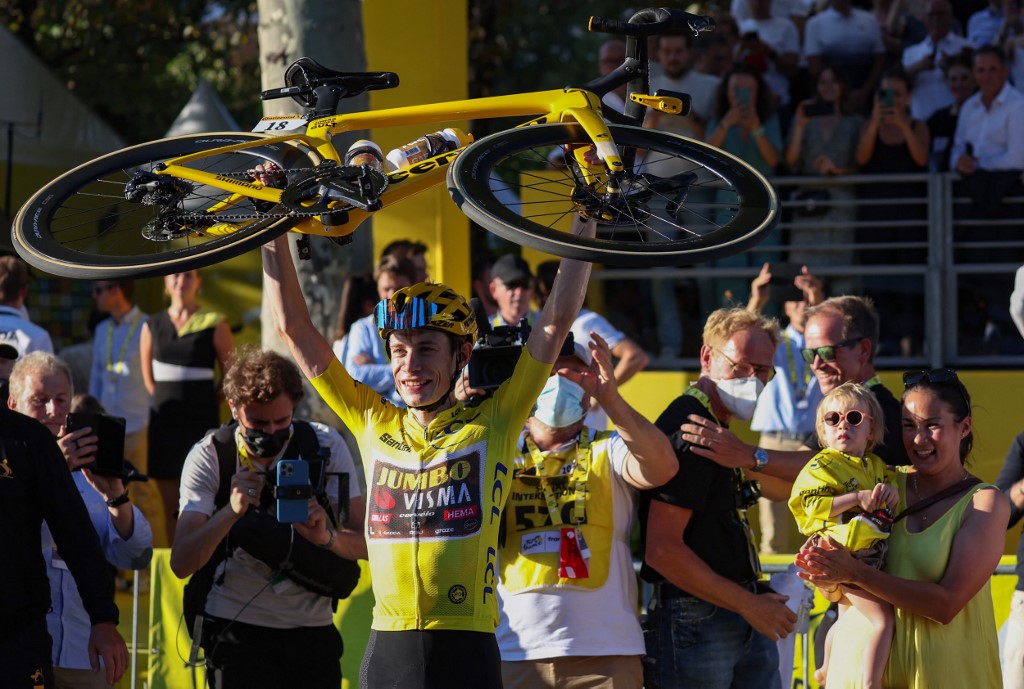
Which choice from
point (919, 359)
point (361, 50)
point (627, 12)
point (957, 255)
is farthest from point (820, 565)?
point (627, 12)

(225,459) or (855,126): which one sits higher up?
(855,126)

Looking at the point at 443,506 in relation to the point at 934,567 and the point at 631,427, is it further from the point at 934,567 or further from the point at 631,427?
the point at 934,567

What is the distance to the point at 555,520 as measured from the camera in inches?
191

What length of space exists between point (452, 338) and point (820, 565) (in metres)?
1.36

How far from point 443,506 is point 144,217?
1538 millimetres

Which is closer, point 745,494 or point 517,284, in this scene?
point 745,494

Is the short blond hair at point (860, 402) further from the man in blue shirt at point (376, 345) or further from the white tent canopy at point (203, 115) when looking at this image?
the white tent canopy at point (203, 115)

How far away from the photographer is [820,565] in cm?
439

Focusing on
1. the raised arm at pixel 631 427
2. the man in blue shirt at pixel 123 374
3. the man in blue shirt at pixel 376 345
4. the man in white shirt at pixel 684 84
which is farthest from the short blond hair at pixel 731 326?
the man in white shirt at pixel 684 84

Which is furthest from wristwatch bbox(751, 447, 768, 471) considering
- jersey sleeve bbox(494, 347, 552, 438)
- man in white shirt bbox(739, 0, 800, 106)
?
man in white shirt bbox(739, 0, 800, 106)

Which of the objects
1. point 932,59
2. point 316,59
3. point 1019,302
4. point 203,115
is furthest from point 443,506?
point 203,115

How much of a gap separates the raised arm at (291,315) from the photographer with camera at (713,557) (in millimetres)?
1338

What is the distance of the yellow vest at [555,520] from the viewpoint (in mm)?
4848

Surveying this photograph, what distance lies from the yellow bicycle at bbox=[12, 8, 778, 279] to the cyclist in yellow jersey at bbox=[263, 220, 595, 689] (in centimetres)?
22
